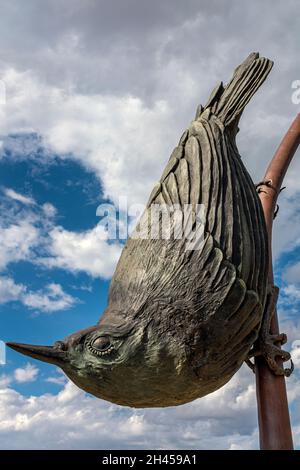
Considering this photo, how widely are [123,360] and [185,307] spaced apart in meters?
0.45

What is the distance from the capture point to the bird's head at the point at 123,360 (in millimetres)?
2811

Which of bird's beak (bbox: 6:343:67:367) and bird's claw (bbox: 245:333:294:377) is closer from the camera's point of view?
bird's beak (bbox: 6:343:67:367)

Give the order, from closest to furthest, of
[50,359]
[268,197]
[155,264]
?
[50,359], [155,264], [268,197]

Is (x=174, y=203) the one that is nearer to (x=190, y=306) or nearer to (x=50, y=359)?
(x=190, y=306)

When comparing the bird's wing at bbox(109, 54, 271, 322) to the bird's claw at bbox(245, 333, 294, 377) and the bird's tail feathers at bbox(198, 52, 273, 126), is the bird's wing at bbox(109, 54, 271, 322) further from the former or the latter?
the bird's claw at bbox(245, 333, 294, 377)

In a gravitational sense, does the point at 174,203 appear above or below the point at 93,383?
above

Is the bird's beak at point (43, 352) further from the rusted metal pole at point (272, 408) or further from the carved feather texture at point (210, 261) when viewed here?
the rusted metal pole at point (272, 408)

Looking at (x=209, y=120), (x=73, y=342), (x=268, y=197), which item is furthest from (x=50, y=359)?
(x=268, y=197)

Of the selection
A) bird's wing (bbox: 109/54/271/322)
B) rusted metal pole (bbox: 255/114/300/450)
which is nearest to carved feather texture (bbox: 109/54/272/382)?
bird's wing (bbox: 109/54/271/322)

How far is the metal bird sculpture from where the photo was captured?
9.29ft

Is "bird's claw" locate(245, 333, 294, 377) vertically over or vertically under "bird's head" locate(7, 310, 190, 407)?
over

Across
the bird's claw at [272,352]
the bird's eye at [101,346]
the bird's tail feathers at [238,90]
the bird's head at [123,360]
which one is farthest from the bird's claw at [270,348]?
the bird's tail feathers at [238,90]

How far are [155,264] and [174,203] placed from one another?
47cm
